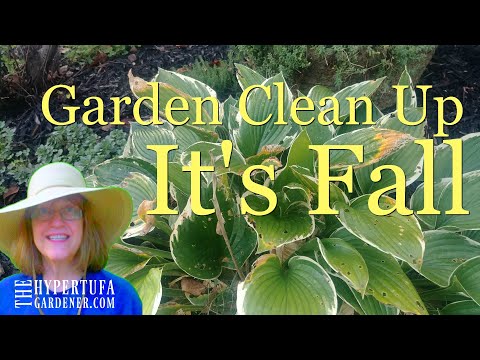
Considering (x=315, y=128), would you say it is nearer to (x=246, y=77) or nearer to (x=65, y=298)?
(x=246, y=77)

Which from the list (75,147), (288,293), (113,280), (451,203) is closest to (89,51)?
(75,147)

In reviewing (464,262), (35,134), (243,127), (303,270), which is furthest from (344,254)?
(35,134)

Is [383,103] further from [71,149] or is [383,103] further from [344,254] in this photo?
[71,149]

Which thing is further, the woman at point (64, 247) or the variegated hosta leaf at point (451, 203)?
the variegated hosta leaf at point (451, 203)

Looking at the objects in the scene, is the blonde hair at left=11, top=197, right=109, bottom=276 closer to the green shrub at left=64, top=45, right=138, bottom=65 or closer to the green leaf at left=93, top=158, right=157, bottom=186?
the green leaf at left=93, top=158, right=157, bottom=186

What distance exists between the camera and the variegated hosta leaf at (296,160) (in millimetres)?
1612

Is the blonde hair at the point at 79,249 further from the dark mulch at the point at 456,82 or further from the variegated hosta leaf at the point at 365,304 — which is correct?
the dark mulch at the point at 456,82

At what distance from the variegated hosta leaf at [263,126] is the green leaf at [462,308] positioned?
629 millimetres

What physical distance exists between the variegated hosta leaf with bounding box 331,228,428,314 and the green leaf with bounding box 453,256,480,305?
0.15m

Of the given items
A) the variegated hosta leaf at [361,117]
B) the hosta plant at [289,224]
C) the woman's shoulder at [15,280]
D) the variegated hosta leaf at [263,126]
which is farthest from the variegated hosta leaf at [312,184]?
the woman's shoulder at [15,280]

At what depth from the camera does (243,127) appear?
169 cm

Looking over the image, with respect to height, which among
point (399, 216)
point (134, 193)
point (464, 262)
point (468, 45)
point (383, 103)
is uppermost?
point (468, 45)

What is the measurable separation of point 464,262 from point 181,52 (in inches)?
38.8

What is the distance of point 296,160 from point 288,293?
36cm
